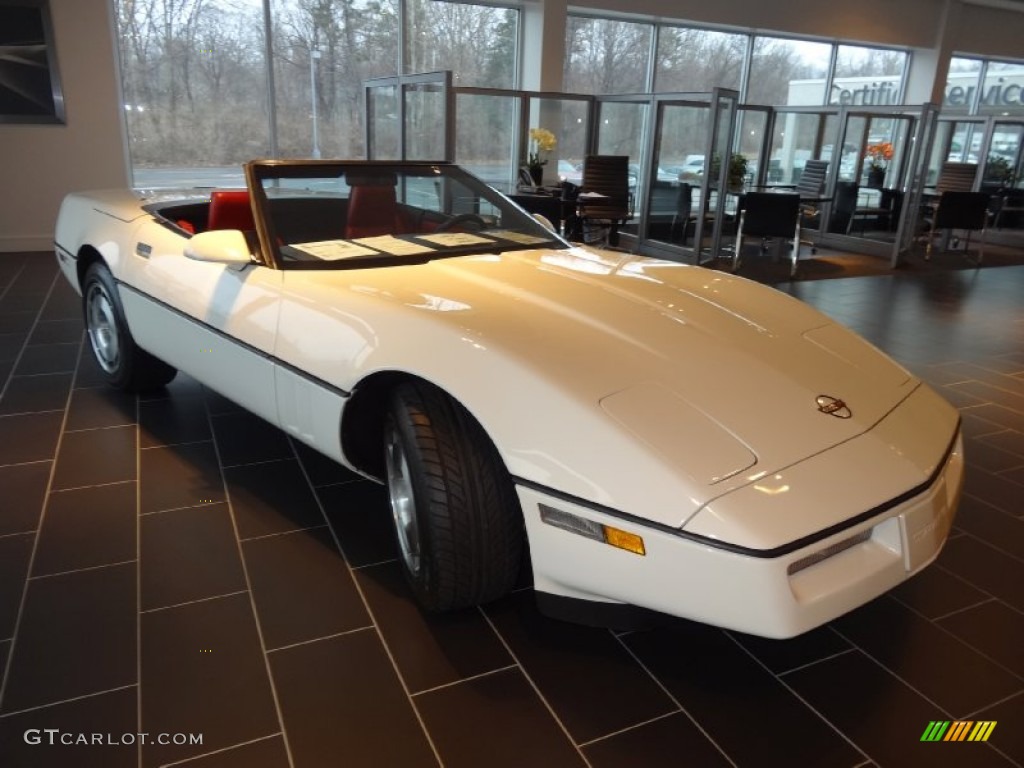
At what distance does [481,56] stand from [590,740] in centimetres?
1033

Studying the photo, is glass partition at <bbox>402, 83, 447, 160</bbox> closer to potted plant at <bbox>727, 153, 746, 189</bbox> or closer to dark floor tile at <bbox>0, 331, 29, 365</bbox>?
potted plant at <bbox>727, 153, 746, 189</bbox>

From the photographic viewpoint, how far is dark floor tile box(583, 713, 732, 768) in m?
1.58

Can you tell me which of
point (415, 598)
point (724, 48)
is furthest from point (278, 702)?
point (724, 48)

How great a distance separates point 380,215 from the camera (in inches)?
115

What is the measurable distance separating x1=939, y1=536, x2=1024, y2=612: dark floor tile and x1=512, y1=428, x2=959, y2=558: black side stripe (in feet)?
2.72

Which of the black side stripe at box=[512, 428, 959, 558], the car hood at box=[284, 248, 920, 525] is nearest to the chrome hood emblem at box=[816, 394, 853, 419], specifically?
the car hood at box=[284, 248, 920, 525]

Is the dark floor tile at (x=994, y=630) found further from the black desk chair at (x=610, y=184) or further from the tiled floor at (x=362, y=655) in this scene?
the black desk chair at (x=610, y=184)

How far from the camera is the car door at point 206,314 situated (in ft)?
7.81

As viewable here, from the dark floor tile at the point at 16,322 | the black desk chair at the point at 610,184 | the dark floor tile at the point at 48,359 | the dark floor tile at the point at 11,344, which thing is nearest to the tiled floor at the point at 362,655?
the dark floor tile at the point at 48,359

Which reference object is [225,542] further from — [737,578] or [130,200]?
[130,200]

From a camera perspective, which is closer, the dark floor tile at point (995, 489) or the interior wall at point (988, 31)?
the dark floor tile at point (995, 489)

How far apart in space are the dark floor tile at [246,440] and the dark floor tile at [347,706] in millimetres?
1252

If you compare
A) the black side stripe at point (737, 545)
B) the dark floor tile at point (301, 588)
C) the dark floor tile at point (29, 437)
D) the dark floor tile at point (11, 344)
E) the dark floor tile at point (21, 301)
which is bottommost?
the dark floor tile at point (21, 301)

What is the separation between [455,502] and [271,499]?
1139 mm
